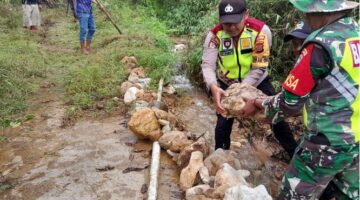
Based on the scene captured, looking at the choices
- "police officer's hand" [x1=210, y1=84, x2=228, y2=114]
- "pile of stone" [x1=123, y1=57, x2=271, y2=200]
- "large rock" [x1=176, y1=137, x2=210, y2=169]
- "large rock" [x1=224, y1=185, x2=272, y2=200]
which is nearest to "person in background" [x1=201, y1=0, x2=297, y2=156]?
"police officer's hand" [x1=210, y1=84, x2=228, y2=114]

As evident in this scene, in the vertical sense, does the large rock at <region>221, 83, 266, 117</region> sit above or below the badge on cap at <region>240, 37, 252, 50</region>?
below

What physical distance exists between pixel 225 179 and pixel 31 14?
10234 mm

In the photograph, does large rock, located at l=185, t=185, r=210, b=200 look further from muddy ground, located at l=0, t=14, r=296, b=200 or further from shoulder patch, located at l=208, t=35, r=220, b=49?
shoulder patch, located at l=208, t=35, r=220, b=49

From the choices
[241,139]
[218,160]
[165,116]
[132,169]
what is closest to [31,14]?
[165,116]

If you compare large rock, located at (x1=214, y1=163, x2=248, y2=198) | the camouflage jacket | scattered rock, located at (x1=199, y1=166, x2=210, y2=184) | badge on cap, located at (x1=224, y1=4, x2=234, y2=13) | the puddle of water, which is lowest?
the puddle of water

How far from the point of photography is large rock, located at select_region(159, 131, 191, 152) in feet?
15.5

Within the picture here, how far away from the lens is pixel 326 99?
87.0 inches

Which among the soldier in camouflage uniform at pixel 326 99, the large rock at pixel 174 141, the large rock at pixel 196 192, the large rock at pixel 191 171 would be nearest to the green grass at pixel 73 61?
the large rock at pixel 174 141

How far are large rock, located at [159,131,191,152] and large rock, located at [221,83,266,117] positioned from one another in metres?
1.46

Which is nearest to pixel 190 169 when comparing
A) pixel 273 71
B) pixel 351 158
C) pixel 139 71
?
pixel 351 158

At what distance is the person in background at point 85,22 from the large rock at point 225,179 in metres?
6.62

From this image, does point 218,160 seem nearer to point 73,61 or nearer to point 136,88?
point 136,88

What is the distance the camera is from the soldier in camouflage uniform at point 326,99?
7.04ft

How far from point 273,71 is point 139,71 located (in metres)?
2.43
